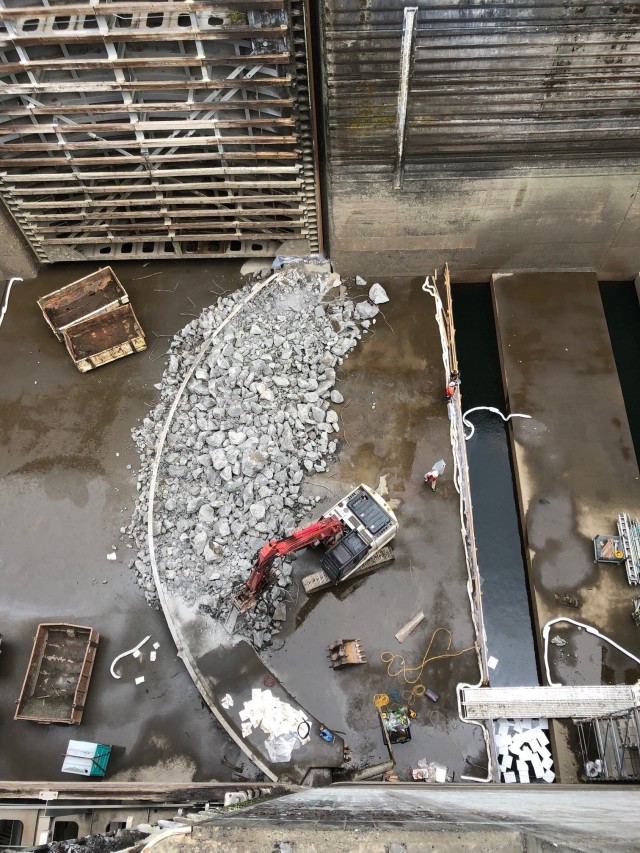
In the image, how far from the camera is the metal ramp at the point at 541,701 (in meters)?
13.2

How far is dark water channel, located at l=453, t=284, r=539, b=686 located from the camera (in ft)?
48.7

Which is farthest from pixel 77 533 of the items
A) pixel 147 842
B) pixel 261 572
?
pixel 147 842

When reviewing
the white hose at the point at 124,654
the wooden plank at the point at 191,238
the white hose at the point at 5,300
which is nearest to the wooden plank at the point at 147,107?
the wooden plank at the point at 191,238

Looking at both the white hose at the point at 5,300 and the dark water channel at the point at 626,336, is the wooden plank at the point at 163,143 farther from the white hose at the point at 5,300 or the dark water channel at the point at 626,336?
the dark water channel at the point at 626,336

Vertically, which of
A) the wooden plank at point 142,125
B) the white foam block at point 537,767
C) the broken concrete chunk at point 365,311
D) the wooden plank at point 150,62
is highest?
the wooden plank at point 150,62

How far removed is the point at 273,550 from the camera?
12445 mm

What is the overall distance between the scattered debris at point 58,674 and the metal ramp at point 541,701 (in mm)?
8078

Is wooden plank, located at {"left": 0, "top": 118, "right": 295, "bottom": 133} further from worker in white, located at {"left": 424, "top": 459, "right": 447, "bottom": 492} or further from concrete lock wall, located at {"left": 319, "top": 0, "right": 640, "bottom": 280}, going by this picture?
worker in white, located at {"left": 424, "top": 459, "right": 447, "bottom": 492}

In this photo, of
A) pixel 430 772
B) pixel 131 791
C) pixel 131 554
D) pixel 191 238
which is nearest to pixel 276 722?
pixel 131 791

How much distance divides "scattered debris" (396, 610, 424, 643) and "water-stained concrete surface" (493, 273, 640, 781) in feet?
9.27

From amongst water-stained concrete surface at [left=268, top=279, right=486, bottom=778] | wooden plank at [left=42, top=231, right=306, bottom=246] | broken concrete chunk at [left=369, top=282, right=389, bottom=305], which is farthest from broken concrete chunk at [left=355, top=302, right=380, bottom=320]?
wooden plank at [left=42, top=231, right=306, bottom=246]

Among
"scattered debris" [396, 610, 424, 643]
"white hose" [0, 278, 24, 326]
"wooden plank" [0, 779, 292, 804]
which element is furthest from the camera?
"white hose" [0, 278, 24, 326]

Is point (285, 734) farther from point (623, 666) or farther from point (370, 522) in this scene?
point (623, 666)

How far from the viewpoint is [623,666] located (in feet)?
45.5
